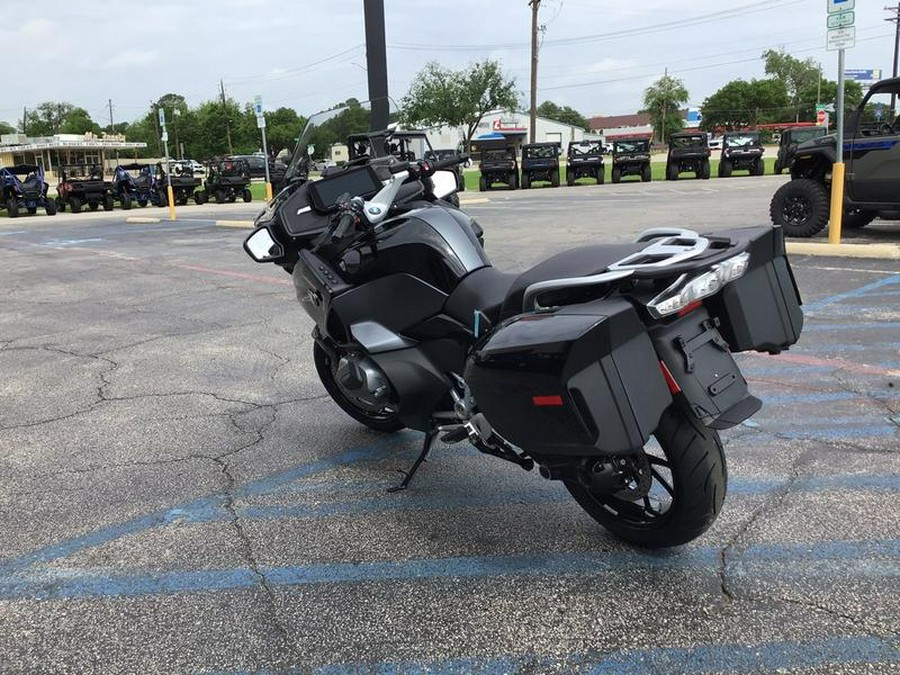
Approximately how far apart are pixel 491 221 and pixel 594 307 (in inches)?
576

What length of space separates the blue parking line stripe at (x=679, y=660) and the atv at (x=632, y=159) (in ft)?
97.4

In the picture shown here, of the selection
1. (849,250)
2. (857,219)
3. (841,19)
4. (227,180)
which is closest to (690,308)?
(849,250)

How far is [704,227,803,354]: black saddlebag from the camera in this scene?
2631mm

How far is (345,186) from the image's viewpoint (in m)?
3.85

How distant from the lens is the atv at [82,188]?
27.5 metres

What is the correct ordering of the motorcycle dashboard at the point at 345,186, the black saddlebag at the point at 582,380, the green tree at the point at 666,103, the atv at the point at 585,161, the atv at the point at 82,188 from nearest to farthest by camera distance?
the black saddlebag at the point at 582,380
the motorcycle dashboard at the point at 345,186
the atv at the point at 82,188
the atv at the point at 585,161
the green tree at the point at 666,103

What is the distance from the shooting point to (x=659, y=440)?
8.66ft

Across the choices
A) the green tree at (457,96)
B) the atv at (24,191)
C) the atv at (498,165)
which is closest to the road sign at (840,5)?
the atv at (498,165)

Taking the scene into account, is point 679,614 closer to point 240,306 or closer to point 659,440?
point 659,440

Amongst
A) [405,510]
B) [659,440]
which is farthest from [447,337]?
[659,440]

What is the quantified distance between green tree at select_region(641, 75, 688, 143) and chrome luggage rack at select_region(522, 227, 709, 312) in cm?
10462

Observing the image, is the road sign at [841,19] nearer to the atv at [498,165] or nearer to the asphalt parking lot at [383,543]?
the asphalt parking lot at [383,543]

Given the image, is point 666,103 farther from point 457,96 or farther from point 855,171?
point 855,171

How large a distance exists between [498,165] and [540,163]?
1717 mm
